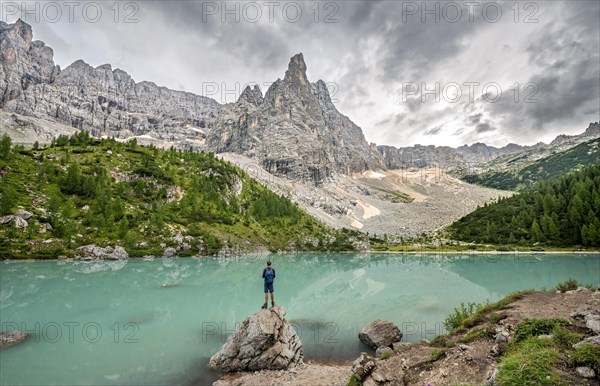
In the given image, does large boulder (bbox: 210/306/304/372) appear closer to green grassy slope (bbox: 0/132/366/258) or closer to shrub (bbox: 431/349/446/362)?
shrub (bbox: 431/349/446/362)

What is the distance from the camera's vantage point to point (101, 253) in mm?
73688

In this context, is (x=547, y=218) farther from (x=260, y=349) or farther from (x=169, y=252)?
(x=260, y=349)

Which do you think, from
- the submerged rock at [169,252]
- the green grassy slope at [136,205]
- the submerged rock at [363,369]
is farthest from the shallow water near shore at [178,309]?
the submerged rock at [169,252]

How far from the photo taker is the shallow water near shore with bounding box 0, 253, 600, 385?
62.3ft

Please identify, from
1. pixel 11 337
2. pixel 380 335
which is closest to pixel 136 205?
pixel 11 337

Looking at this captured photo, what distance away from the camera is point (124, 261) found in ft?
239

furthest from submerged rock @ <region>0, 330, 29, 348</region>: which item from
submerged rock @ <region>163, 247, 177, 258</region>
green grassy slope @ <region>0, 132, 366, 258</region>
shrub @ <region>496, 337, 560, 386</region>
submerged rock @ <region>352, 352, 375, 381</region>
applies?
submerged rock @ <region>163, 247, 177, 258</region>

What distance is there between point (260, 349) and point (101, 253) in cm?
7128

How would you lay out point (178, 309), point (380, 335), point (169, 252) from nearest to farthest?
point (380, 335)
point (178, 309)
point (169, 252)

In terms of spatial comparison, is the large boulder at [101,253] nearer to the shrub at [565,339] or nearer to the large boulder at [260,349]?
the large boulder at [260,349]

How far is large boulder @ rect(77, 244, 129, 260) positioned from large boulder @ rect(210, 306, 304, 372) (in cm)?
6780

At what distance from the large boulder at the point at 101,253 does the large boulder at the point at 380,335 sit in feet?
233

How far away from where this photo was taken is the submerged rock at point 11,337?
70.5ft

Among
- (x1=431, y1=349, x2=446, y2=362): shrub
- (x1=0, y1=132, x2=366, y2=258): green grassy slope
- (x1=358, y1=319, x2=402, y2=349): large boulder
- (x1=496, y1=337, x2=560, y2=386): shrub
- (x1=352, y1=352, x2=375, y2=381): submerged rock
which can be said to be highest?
(x1=0, y1=132, x2=366, y2=258): green grassy slope
